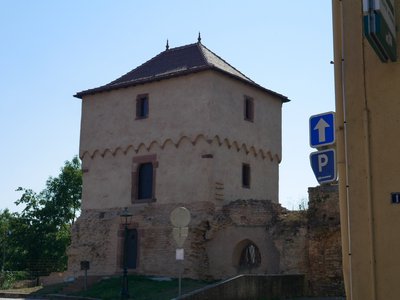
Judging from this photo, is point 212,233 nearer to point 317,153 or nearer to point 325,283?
point 325,283

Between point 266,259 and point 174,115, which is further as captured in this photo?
point 174,115

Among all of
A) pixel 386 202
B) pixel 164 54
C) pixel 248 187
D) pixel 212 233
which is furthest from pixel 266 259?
pixel 386 202

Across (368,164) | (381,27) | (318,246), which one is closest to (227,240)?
(318,246)

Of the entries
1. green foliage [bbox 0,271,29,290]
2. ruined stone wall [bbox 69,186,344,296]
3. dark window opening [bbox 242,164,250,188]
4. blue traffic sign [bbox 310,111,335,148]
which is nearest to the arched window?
ruined stone wall [bbox 69,186,344,296]

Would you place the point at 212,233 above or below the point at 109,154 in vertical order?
below

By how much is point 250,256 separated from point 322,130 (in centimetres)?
1893

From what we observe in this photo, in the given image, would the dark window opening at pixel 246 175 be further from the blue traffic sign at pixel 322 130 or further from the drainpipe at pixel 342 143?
the blue traffic sign at pixel 322 130

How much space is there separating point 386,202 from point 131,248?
2064 cm

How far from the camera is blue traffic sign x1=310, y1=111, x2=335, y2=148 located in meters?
10.5

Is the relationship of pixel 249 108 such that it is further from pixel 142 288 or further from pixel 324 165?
pixel 324 165

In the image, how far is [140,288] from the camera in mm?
25078

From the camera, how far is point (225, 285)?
2041cm

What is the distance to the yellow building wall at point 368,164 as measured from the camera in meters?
10.0

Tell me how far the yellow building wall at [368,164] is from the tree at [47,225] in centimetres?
Result: 3852
